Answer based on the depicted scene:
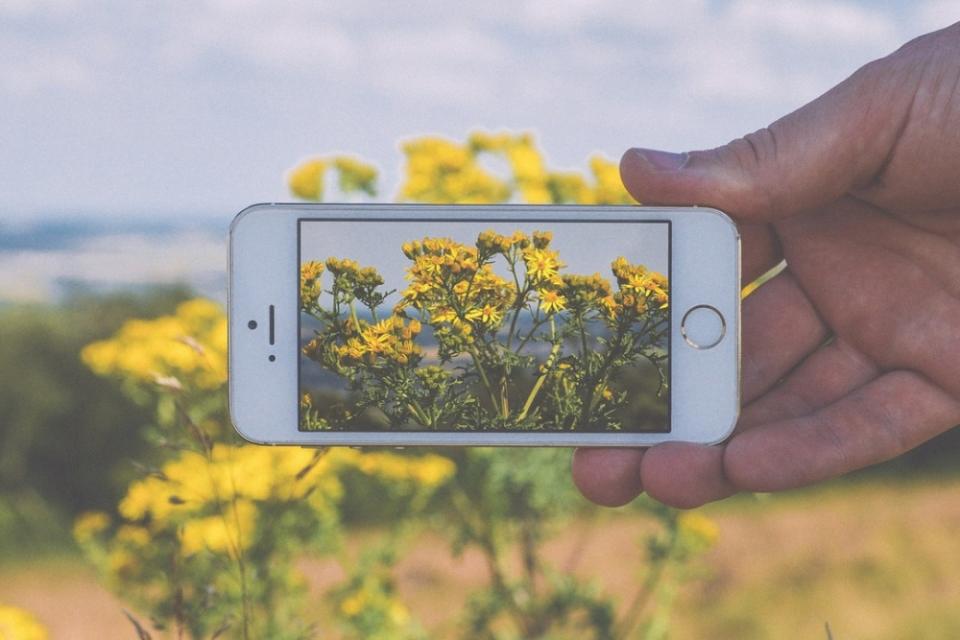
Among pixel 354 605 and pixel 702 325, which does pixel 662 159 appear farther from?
pixel 354 605

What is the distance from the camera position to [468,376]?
1.70 meters

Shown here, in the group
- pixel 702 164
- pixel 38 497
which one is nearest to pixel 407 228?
pixel 702 164

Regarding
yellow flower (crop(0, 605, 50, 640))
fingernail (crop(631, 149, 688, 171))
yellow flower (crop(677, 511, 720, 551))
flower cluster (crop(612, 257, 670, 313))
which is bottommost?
yellow flower (crop(0, 605, 50, 640))

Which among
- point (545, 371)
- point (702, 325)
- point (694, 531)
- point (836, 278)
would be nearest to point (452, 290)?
point (545, 371)

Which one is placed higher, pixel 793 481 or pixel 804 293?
pixel 804 293

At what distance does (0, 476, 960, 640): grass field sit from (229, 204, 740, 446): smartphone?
5.19ft

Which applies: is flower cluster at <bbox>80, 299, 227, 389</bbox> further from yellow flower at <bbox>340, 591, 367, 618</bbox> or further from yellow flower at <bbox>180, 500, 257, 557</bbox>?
yellow flower at <bbox>340, 591, 367, 618</bbox>

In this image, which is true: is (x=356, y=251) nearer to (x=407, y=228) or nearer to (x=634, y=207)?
(x=407, y=228)

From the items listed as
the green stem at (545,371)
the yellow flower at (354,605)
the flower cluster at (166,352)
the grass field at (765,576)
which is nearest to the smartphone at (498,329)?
the green stem at (545,371)

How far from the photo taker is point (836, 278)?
6.50 feet

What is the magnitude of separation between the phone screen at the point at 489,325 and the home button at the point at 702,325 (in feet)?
0.31

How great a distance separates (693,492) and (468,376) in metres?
0.39

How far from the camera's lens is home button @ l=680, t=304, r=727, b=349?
1724mm

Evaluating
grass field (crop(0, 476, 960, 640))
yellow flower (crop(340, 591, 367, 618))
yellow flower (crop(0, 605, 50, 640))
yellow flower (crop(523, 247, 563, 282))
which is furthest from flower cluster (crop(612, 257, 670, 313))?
grass field (crop(0, 476, 960, 640))
